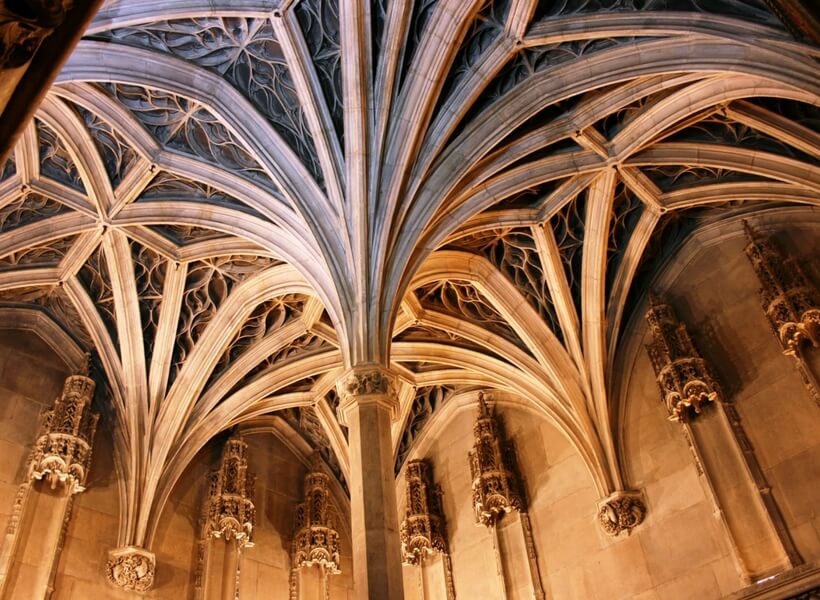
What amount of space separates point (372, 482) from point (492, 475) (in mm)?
5959

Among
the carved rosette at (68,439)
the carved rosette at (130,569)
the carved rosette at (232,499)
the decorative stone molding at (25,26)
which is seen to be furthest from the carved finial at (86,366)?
the decorative stone molding at (25,26)

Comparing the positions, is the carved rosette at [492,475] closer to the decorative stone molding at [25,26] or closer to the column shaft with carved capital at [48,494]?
the column shaft with carved capital at [48,494]

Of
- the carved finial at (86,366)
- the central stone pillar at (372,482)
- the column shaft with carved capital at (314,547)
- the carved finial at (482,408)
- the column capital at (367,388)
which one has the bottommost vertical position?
the central stone pillar at (372,482)

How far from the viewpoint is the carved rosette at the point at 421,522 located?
15500 mm

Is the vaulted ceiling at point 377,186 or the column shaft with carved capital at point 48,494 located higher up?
the vaulted ceiling at point 377,186

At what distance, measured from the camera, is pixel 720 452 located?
39.8 ft

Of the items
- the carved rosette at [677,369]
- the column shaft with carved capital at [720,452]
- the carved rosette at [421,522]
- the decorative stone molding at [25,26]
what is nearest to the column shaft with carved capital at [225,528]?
the carved rosette at [421,522]

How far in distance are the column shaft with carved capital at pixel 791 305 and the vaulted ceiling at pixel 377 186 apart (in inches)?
44.5

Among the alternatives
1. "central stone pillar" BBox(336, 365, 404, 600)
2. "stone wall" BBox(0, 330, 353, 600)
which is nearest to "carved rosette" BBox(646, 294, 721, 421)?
"central stone pillar" BBox(336, 365, 404, 600)

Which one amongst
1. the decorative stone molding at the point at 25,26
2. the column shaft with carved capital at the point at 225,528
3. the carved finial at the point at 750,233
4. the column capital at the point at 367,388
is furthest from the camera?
the column shaft with carved capital at the point at 225,528

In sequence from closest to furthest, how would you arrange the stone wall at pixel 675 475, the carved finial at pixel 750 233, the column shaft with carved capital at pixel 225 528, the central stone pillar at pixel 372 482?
the central stone pillar at pixel 372 482, the stone wall at pixel 675 475, the carved finial at pixel 750 233, the column shaft with carved capital at pixel 225 528

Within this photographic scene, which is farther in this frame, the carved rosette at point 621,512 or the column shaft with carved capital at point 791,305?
the carved rosette at point 621,512

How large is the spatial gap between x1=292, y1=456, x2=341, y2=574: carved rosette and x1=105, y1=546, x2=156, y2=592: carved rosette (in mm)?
3086

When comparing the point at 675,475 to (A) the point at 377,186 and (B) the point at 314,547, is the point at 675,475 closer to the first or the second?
(A) the point at 377,186
